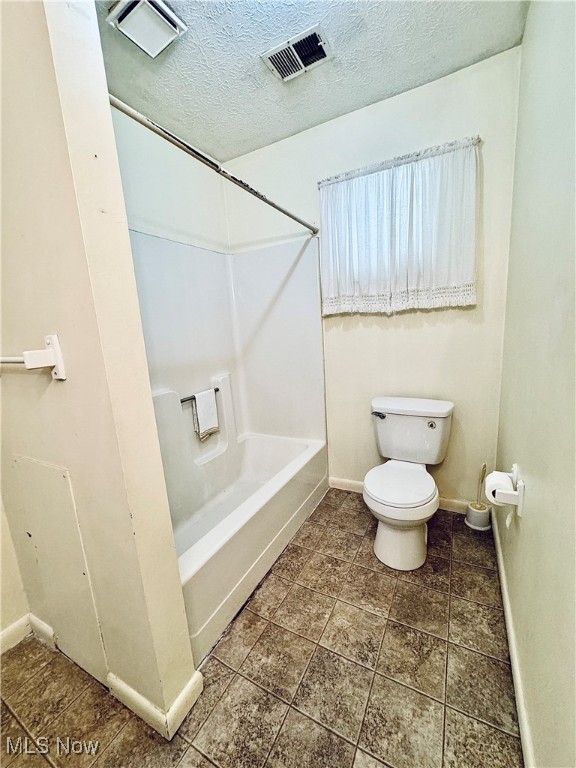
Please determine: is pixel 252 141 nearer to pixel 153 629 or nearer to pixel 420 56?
pixel 420 56

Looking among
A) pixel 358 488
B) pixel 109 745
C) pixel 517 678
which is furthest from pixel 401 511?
pixel 109 745

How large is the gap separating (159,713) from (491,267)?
2.31 metres

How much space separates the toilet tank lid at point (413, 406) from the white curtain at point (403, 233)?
55cm

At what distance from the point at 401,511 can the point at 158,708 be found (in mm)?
1122

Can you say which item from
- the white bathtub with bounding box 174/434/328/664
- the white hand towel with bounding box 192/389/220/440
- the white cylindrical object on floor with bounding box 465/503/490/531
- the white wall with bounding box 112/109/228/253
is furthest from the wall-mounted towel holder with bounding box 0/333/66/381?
the white cylindrical object on floor with bounding box 465/503/490/531

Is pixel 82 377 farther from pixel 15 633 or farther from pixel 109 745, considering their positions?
pixel 15 633

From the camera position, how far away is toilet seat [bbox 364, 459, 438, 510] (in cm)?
138

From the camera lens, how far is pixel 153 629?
0.86 m

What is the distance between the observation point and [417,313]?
176 cm

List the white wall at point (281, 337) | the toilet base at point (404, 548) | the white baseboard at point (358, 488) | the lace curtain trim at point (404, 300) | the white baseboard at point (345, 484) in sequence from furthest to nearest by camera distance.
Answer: the white baseboard at point (345, 484) < the white wall at point (281, 337) < the white baseboard at point (358, 488) < the lace curtain trim at point (404, 300) < the toilet base at point (404, 548)

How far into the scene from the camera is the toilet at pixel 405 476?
1.39 meters

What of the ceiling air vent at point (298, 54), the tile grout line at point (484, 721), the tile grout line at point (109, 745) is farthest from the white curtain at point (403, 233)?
the tile grout line at point (109, 745)

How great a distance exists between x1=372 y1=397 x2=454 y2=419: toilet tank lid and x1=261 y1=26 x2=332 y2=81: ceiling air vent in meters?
1.74

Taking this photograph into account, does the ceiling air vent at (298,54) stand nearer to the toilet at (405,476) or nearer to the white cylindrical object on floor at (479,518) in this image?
the toilet at (405,476)
